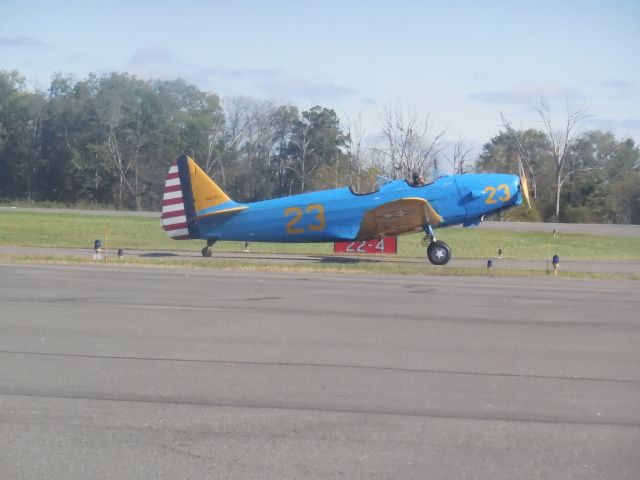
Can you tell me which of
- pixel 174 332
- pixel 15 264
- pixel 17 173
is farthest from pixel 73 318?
pixel 17 173

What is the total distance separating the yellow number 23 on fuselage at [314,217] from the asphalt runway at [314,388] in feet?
32.3

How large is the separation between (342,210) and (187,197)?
4.86 metres

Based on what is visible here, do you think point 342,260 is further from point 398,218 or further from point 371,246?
point 371,246

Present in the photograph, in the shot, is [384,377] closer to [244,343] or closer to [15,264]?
[244,343]

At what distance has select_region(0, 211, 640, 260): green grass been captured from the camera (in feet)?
96.0

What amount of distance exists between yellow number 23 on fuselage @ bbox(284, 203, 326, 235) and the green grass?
4648mm

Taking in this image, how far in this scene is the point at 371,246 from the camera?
25.7 metres

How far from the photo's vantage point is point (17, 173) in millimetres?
69312

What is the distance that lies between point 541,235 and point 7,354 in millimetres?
30945

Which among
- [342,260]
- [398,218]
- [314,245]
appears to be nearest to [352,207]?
[398,218]

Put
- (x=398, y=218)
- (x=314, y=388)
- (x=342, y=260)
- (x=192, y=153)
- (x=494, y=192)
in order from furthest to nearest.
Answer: (x=192, y=153), (x=342, y=260), (x=494, y=192), (x=398, y=218), (x=314, y=388)

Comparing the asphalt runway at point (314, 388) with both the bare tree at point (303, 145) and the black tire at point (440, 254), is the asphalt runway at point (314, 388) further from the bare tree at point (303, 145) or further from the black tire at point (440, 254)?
the bare tree at point (303, 145)

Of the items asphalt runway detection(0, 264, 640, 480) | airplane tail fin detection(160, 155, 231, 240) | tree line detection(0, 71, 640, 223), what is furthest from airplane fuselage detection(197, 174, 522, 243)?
tree line detection(0, 71, 640, 223)

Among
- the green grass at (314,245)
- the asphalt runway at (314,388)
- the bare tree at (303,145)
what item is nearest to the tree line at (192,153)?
the bare tree at (303,145)
